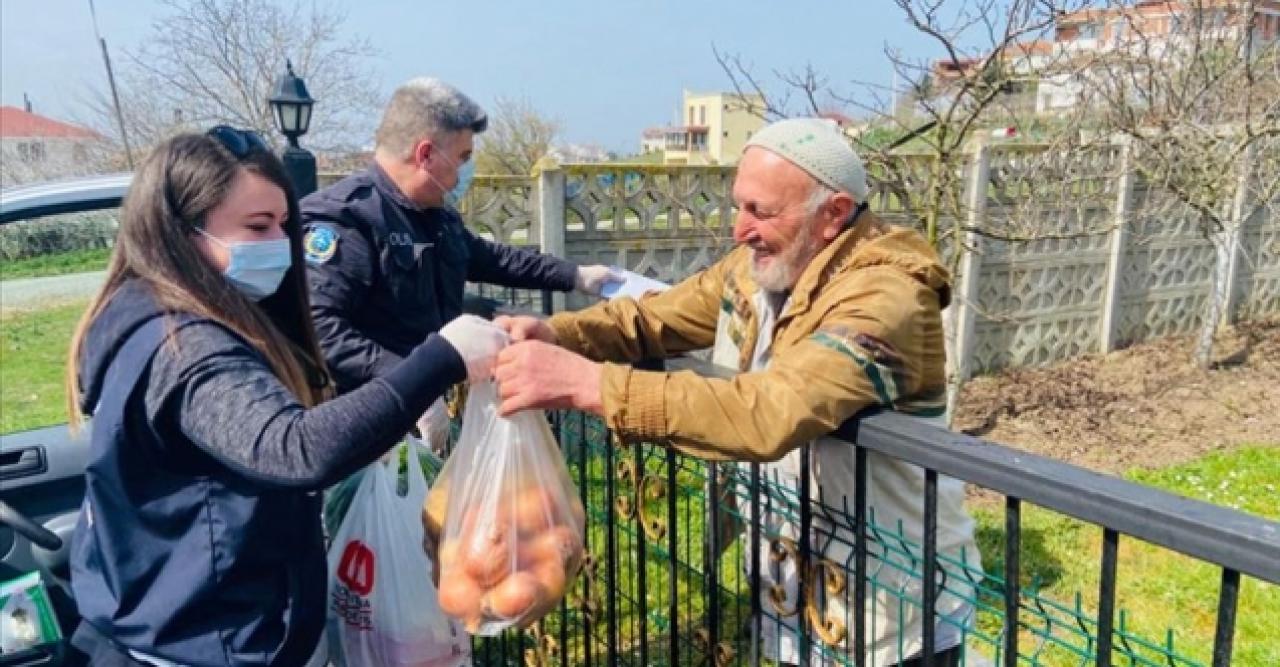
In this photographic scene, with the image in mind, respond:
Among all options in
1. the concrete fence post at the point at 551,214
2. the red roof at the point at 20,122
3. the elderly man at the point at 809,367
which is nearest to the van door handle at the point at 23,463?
the elderly man at the point at 809,367

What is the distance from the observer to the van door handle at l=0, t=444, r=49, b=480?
8.13 feet

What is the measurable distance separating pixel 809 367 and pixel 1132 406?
21.4ft

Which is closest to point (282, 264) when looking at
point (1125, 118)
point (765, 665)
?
point (765, 665)

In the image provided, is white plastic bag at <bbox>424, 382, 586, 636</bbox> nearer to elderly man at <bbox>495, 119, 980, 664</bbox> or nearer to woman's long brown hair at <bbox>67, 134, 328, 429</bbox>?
elderly man at <bbox>495, 119, 980, 664</bbox>

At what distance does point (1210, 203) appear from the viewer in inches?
304

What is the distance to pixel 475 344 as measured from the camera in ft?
5.38

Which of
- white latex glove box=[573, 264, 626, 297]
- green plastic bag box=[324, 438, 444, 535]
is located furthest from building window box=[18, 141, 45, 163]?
green plastic bag box=[324, 438, 444, 535]

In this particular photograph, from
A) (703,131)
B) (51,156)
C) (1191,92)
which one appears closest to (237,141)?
(1191,92)

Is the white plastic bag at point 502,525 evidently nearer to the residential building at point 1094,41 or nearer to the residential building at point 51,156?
the residential building at point 1094,41

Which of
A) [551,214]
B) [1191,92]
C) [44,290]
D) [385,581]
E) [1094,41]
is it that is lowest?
[44,290]

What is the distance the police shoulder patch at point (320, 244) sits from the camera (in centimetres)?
290

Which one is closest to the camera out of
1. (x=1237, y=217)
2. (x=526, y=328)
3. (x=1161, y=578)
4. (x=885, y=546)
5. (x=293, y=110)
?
(x=885, y=546)

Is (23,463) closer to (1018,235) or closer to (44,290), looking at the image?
(1018,235)

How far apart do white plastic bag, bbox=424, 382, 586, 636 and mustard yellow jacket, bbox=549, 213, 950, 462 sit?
9.4 inches
